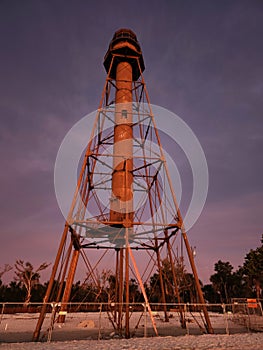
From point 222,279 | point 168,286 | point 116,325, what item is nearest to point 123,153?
point 116,325

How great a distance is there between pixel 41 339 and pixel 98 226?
20.5ft

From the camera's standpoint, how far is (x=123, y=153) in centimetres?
1692

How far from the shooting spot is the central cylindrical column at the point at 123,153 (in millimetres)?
15380

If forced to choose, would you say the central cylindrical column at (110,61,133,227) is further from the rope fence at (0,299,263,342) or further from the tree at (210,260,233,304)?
the tree at (210,260,233,304)

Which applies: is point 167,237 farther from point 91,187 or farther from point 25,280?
point 25,280

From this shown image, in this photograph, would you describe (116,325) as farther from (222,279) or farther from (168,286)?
(222,279)

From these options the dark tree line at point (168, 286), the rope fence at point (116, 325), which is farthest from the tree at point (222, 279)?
the rope fence at point (116, 325)

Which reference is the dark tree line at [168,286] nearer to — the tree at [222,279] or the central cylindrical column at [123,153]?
the tree at [222,279]

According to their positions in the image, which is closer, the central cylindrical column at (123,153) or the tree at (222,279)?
the central cylindrical column at (123,153)

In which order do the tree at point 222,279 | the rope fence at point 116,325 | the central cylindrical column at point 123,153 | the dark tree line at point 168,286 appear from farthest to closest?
the tree at point 222,279 → the dark tree line at point 168,286 → the central cylindrical column at point 123,153 → the rope fence at point 116,325

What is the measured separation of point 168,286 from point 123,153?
141 ft

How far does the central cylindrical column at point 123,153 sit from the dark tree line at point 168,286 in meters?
11.7

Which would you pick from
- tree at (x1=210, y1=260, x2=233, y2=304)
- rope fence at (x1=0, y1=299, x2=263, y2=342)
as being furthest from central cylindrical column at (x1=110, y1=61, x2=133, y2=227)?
tree at (x1=210, y1=260, x2=233, y2=304)

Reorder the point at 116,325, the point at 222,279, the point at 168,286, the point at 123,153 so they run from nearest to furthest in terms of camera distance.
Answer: the point at 123,153 < the point at 116,325 < the point at 168,286 < the point at 222,279
